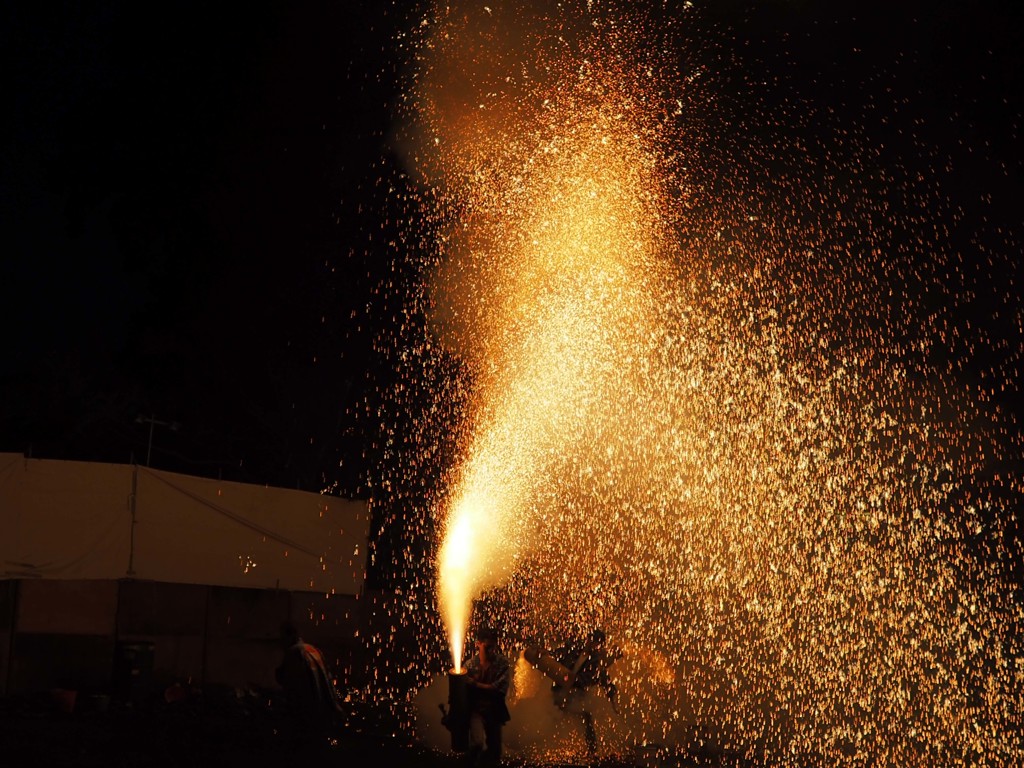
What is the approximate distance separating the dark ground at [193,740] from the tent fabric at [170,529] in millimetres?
1485

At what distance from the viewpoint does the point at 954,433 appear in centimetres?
2725

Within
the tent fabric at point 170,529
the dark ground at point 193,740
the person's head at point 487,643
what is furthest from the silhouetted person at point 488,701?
the tent fabric at point 170,529

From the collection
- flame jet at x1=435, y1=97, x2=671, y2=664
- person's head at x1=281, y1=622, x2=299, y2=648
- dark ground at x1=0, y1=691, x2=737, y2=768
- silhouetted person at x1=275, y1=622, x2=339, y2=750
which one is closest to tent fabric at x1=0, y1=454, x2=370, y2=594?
dark ground at x1=0, y1=691, x2=737, y2=768

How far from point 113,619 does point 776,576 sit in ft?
47.0

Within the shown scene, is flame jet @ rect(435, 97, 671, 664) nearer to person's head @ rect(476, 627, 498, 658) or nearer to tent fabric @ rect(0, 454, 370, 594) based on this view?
tent fabric @ rect(0, 454, 370, 594)

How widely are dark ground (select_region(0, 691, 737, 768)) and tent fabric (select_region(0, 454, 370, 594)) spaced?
149 cm

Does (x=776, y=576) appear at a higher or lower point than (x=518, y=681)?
higher

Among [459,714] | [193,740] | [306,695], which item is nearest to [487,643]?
[459,714]

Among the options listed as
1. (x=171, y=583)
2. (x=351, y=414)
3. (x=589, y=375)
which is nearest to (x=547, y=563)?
(x=589, y=375)

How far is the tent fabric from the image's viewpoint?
12.6 m

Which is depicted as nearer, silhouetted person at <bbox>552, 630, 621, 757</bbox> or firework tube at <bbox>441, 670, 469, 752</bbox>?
firework tube at <bbox>441, 670, 469, 752</bbox>

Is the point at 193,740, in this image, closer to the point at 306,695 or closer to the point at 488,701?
the point at 306,695

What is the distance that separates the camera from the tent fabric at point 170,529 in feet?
41.4

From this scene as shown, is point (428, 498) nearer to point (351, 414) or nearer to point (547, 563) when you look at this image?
point (351, 414)
